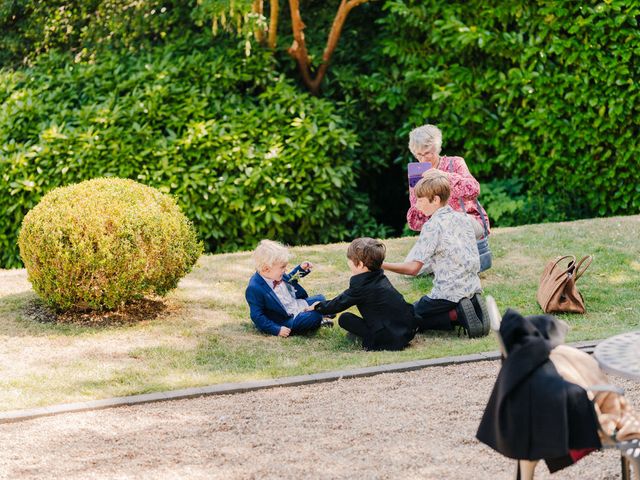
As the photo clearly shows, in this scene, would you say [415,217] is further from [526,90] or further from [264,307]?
[526,90]

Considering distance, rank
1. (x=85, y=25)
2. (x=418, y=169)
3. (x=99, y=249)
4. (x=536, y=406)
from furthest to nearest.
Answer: (x=85, y=25) < (x=418, y=169) < (x=99, y=249) < (x=536, y=406)

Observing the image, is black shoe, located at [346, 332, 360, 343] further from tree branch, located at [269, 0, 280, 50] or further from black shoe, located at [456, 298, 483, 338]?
tree branch, located at [269, 0, 280, 50]

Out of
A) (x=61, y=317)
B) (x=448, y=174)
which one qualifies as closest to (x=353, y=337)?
(x=448, y=174)

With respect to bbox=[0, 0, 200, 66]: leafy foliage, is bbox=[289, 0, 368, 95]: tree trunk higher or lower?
lower

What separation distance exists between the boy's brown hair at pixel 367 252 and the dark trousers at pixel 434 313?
66 cm

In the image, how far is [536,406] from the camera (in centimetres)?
388

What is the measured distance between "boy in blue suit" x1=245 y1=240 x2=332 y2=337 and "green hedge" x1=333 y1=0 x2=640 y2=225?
211 inches

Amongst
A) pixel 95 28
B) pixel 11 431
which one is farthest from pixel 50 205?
pixel 95 28

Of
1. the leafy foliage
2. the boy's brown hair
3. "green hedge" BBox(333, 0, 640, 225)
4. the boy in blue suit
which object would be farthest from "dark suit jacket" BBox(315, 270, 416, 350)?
the leafy foliage

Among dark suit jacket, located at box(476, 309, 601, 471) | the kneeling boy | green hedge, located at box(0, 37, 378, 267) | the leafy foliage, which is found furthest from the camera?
the leafy foliage

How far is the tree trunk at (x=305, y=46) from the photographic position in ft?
41.8

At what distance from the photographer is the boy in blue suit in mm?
7465

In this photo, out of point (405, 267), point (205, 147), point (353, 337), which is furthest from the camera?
point (205, 147)

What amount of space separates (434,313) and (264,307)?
129 centimetres
